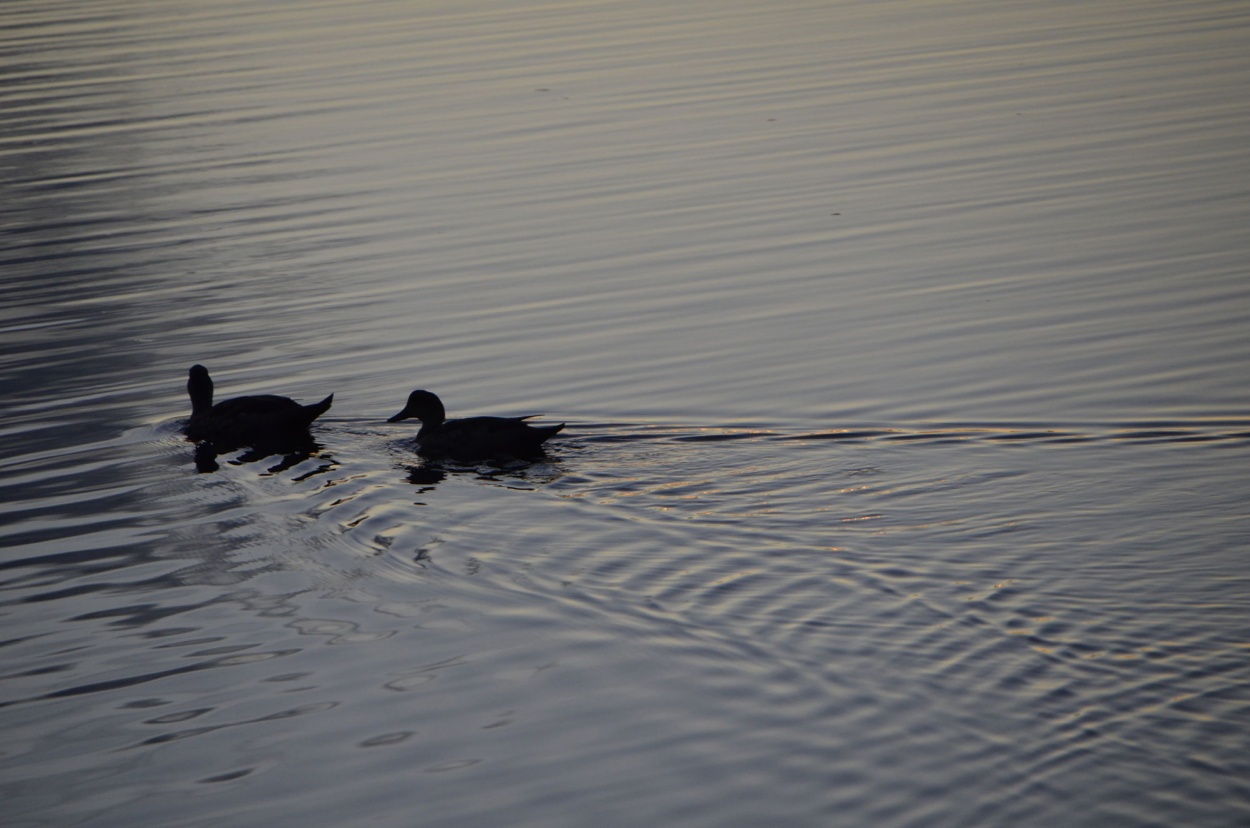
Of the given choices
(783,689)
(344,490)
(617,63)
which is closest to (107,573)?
(344,490)

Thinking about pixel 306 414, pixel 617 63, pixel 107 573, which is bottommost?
pixel 107 573

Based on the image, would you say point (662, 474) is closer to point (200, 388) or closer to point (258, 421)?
point (258, 421)

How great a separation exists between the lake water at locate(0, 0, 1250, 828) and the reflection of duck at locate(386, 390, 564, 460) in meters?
0.16

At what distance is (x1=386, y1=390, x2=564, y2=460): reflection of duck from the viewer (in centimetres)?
1096

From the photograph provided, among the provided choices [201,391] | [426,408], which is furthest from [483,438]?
[201,391]

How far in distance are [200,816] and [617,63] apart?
2570cm

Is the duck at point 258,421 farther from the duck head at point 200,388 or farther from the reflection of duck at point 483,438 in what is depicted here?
the reflection of duck at point 483,438

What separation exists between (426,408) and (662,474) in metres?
2.41

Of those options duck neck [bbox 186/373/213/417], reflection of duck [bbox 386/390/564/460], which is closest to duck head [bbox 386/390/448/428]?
reflection of duck [bbox 386/390/564/460]

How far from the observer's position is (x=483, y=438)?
11.0 meters

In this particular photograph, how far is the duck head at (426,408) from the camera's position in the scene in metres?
11.9

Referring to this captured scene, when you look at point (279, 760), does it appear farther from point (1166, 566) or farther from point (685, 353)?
point (685, 353)

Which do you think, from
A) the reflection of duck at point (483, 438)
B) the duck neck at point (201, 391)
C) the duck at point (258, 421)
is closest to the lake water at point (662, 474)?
the reflection of duck at point (483, 438)

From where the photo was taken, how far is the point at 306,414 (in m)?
12.0
